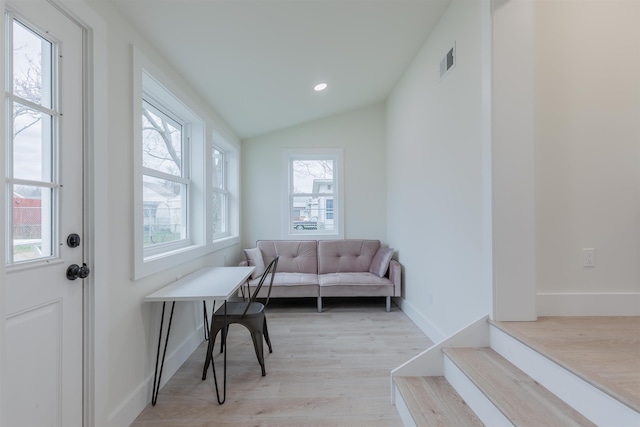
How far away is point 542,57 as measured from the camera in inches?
70.6

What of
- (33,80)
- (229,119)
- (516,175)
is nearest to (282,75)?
(229,119)

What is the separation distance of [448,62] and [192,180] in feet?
8.20

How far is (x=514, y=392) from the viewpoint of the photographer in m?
1.27

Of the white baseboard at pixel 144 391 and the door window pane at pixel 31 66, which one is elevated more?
the door window pane at pixel 31 66

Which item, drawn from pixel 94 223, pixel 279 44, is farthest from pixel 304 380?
pixel 279 44

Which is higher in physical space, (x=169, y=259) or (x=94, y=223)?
(x=94, y=223)

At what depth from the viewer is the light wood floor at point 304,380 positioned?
167 centimetres

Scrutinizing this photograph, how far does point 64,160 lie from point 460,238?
2.38 meters

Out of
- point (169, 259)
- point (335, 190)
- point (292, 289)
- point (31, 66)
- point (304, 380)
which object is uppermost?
point (31, 66)

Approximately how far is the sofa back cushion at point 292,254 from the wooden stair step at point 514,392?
8.15 feet

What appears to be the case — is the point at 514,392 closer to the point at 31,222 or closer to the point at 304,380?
the point at 304,380

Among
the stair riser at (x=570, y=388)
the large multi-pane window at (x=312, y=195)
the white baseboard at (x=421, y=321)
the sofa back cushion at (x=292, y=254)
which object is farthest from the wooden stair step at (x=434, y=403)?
the large multi-pane window at (x=312, y=195)

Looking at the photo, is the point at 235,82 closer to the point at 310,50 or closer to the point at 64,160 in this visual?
the point at 310,50

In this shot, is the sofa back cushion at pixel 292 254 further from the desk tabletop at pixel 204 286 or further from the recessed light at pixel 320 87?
the recessed light at pixel 320 87
